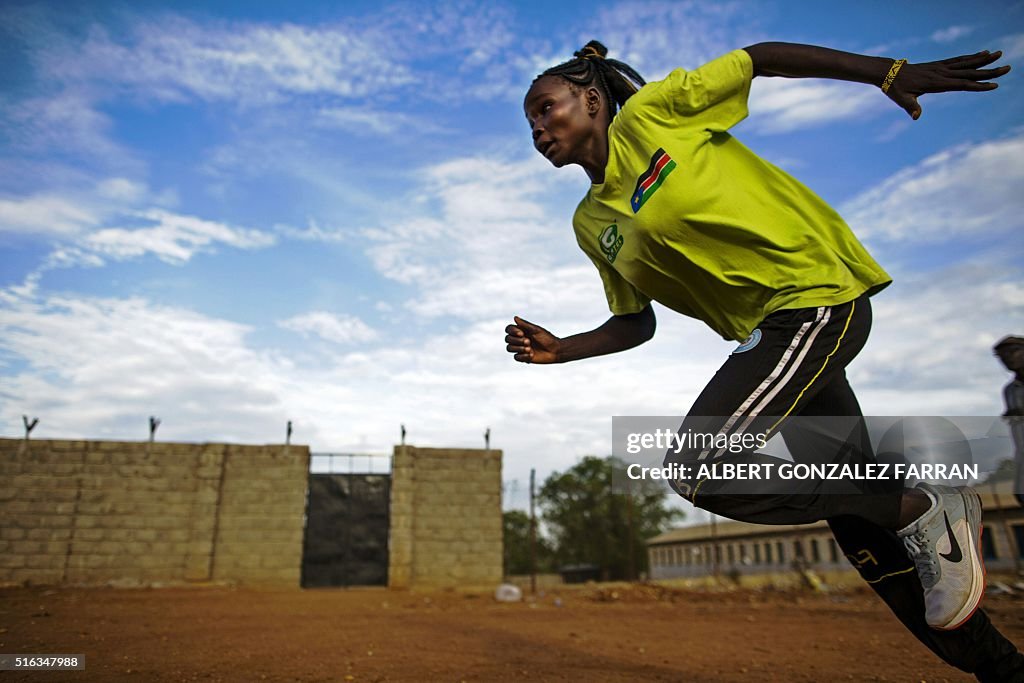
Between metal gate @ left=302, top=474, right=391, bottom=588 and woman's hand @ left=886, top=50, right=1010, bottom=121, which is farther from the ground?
woman's hand @ left=886, top=50, right=1010, bottom=121

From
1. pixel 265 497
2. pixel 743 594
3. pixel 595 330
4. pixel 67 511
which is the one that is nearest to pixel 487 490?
pixel 265 497

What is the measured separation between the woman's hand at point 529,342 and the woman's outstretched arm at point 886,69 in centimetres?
113

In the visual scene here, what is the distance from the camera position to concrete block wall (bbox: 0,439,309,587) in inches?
485

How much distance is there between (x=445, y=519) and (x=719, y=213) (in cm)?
1217

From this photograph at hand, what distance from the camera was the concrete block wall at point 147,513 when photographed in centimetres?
1231

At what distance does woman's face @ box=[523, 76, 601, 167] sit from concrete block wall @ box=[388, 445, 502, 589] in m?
11.8

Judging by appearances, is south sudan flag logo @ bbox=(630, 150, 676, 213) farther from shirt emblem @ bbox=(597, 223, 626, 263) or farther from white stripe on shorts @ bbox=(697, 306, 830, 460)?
white stripe on shorts @ bbox=(697, 306, 830, 460)

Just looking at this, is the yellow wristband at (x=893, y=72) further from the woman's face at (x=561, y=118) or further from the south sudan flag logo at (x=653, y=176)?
the woman's face at (x=561, y=118)

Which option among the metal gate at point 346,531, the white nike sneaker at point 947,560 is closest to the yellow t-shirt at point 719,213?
the white nike sneaker at point 947,560

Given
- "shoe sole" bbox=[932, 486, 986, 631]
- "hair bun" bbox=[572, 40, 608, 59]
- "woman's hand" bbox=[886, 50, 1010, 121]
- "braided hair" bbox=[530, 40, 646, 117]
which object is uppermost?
"hair bun" bbox=[572, 40, 608, 59]

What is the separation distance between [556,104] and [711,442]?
4.10 feet

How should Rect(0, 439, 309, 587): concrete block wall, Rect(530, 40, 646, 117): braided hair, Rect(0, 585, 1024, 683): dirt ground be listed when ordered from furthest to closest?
Rect(0, 439, 309, 587): concrete block wall < Rect(0, 585, 1024, 683): dirt ground < Rect(530, 40, 646, 117): braided hair

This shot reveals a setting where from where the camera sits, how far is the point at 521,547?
3412 centimetres

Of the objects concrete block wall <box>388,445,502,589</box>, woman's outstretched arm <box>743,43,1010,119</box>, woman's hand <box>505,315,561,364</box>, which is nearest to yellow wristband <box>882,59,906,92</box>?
woman's outstretched arm <box>743,43,1010,119</box>
